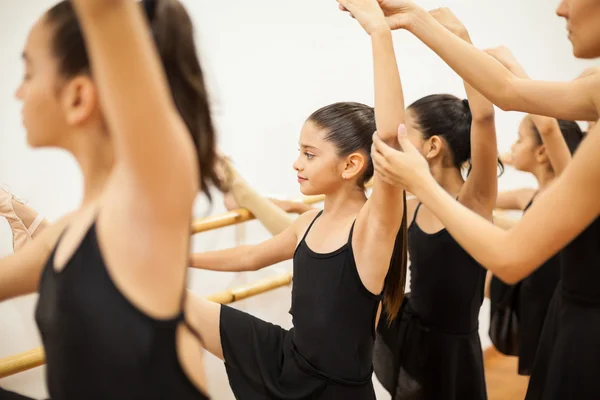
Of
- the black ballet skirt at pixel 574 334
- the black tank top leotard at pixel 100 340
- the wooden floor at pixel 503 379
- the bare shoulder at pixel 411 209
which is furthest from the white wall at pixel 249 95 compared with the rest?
the wooden floor at pixel 503 379

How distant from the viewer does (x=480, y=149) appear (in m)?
1.48

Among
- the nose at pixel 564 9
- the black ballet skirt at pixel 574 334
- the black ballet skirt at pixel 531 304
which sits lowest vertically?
the black ballet skirt at pixel 531 304

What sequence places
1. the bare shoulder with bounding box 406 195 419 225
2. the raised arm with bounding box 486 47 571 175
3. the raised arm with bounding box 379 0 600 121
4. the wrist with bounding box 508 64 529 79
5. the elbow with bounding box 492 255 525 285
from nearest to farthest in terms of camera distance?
the elbow with bounding box 492 255 525 285 → the raised arm with bounding box 379 0 600 121 → the wrist with bounding box 508 64 529 79 → the raised arm with bounding box 486 47 571 175 → the bare shoulder with bounding box 406 195 419 225

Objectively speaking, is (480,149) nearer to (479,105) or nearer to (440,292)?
(479,105)

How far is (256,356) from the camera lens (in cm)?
122

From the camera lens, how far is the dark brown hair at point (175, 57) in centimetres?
64

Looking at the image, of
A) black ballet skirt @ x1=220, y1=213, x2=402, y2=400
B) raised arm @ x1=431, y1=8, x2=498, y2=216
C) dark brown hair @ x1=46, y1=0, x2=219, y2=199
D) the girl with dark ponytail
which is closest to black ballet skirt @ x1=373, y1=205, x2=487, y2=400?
the girl with dark ponytail

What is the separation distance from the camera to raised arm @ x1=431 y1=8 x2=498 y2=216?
137cm

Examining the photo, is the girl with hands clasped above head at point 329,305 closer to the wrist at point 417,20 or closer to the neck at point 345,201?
the neck at point 345,201

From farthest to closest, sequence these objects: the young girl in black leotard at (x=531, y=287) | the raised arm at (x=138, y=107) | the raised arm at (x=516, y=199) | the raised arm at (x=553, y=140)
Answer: the raised arm at (x=516, y=199) < the young girl in black leotard at (x=531, y=287) < the raised arm at (x=553, y=140) < the raised arm at (x=138, y=107)

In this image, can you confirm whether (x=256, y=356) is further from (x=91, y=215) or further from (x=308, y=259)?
(x=91, y=215)

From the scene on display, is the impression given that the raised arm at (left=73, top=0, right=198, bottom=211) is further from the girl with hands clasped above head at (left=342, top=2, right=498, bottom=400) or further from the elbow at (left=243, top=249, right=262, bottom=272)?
the girl with hands clasped above head at (left=342, top=2, right=498, bottom=400)

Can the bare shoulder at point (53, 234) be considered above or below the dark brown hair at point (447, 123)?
above

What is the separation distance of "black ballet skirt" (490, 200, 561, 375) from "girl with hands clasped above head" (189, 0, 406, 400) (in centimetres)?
93
